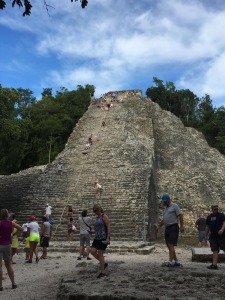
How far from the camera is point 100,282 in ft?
18.8

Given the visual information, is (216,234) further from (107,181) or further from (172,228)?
(107,181)

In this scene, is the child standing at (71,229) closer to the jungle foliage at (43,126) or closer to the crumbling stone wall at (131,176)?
the crumbling stone wall at (131,176)

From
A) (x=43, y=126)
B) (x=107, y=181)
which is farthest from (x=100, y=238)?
(x=43, y=126)

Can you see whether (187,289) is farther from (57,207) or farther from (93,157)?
(93,157)

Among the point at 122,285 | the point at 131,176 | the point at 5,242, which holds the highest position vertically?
the point at 131,176

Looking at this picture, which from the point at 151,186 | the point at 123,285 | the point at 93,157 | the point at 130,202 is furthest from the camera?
the point at 93,157

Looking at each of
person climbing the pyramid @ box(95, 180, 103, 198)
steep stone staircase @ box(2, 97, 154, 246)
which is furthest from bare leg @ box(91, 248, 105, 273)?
person climbing the pyramid @ box(95, 180, 103, 198)

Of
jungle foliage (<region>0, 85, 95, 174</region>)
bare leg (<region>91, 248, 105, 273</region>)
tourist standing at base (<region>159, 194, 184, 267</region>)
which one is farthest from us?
jungle foliage (<region>0, 85, 95, 174</region>)

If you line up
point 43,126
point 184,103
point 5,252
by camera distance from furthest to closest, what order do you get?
point 184,103 → point 43,126 → point 5,252

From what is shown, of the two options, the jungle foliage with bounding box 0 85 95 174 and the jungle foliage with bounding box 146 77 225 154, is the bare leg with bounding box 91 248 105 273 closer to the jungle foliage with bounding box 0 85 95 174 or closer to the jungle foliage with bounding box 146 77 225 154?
the jungle foliage with bounding box 0 85 95 174

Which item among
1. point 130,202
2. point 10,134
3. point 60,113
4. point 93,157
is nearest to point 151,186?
point 130,202

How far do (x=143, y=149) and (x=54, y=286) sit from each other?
57.3ft

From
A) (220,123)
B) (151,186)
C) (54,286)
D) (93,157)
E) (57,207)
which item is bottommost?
(54,286)

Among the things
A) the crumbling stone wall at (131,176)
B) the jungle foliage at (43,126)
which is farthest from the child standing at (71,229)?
the jungle foliage at (43,126)
